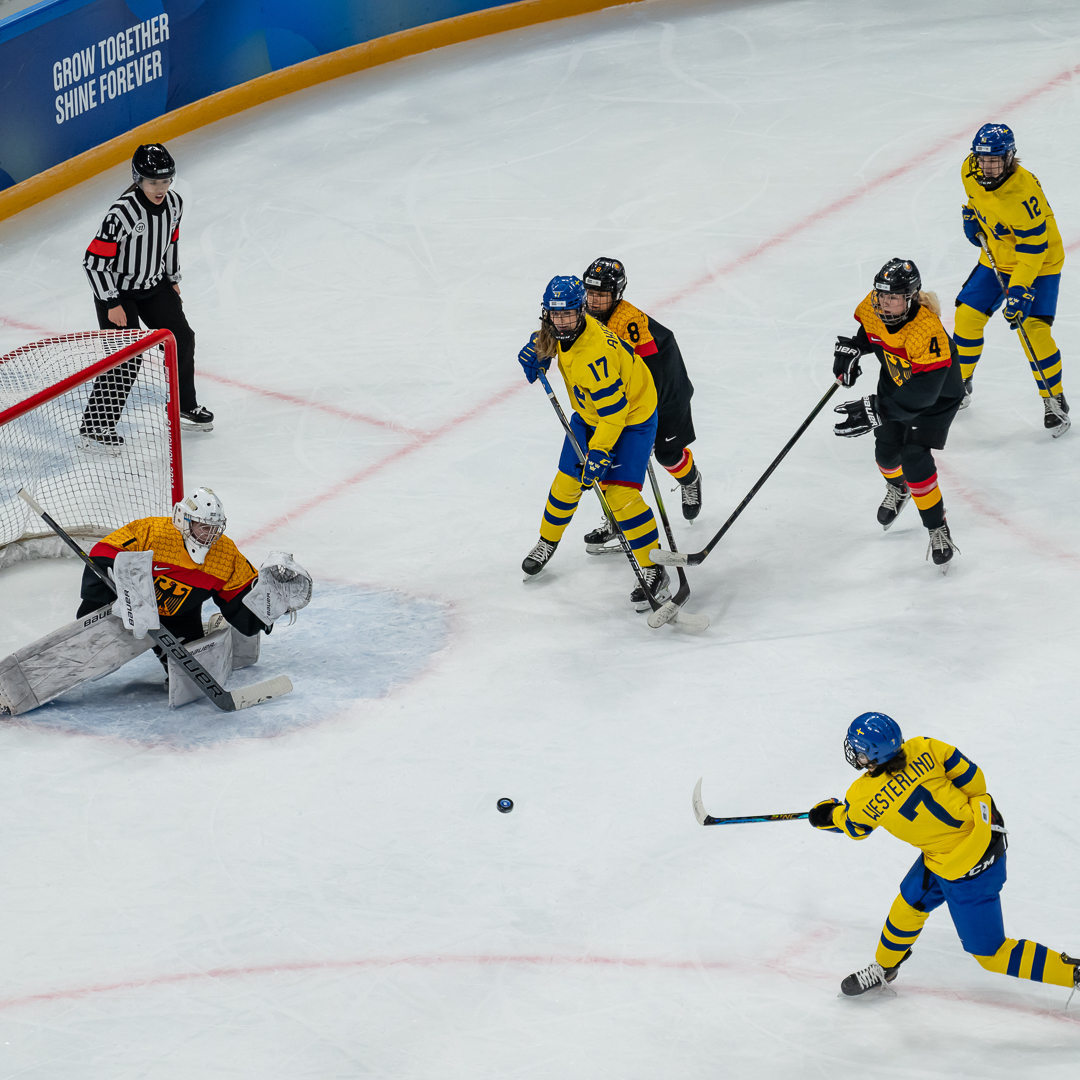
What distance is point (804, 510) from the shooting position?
5691 mm

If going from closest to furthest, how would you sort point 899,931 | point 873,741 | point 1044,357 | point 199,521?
1. point 873,741
2. point 899,931
3. point 199,521
4. point 1044,357

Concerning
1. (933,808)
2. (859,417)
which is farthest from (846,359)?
(933,808)

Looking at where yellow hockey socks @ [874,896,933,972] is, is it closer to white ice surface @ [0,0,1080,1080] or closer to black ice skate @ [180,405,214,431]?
white ice surface @ [0,0,1080,1080]

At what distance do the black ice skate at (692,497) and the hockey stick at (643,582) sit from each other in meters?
0.58

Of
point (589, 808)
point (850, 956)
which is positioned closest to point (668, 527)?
point (589, 808)

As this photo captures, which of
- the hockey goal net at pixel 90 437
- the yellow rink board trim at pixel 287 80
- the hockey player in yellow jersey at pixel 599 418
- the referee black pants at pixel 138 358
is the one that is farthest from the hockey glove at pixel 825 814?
the yellow rink board trim at pixel 287 80

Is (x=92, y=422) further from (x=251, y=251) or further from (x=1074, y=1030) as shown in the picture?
(x=1074, y=1030)

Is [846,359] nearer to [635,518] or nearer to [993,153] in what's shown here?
[635,518]

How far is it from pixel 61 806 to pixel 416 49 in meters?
7.22

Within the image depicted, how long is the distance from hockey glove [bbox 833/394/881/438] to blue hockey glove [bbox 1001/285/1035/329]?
919 millimetres

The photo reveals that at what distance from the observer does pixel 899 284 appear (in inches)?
184

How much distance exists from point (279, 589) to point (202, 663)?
0.36 meters

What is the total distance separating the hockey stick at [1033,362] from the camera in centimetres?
571

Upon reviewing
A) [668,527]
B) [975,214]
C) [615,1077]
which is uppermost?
[975,214]
